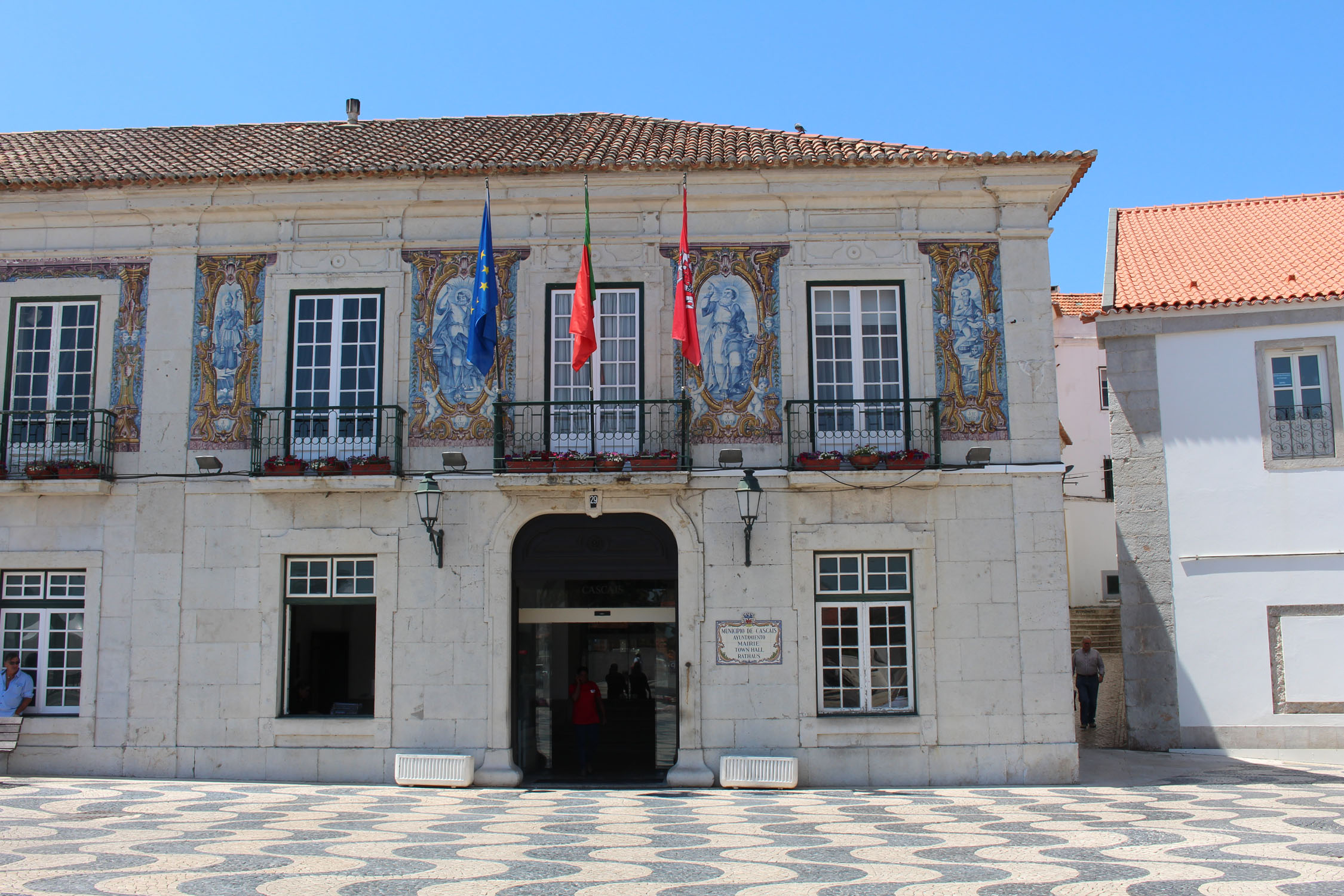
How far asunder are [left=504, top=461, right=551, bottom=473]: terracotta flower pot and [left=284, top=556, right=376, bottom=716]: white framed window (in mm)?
1804

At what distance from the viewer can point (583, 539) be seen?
1155 centimetres

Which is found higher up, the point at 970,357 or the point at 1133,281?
the point at 1133,281

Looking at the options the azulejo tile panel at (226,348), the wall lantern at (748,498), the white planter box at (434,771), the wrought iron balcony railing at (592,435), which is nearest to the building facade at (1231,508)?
the wall lantern at (748,498)

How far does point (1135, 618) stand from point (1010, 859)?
6.90 m

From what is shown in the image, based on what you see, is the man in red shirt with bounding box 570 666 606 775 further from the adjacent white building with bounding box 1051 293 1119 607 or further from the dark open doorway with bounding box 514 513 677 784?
the adjacent white building with bounding box 1051 293 1119 607

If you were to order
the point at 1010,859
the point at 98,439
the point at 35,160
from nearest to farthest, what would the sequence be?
the point at 1010,859 → the point at 98,439 → the point at 35,160

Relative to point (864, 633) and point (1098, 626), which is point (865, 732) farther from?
point (1098, 626)

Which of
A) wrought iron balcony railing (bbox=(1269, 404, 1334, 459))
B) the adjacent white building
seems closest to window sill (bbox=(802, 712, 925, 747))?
wrought iron balcony railing (bbox=(1269, 404, 1334, 459))

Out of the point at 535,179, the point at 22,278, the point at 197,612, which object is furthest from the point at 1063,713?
the point at 22,278

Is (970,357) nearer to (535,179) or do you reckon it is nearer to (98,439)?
(535,179)

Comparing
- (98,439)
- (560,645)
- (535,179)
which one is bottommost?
(560,645)

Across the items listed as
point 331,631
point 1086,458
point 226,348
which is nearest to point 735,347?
point 331,631

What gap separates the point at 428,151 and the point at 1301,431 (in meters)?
10.5

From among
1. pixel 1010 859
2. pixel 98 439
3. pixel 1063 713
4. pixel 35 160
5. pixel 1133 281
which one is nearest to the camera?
pixel 1010 859
